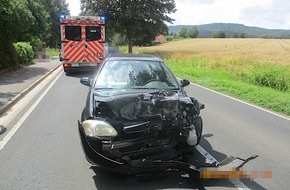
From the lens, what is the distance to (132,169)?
408 centimetres

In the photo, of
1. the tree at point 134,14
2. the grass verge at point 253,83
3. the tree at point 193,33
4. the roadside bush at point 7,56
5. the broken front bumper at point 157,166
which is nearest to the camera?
the broken front bumper at point 157,166

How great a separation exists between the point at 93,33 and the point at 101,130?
15333 mm

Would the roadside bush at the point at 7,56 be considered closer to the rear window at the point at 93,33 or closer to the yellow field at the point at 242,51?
the rear window at the point at 93,33

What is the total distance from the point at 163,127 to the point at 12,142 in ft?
10.3

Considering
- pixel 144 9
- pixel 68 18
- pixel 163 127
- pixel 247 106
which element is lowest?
pixel 247 106

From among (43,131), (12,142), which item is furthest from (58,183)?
(43,131)

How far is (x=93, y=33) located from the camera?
18.8 m

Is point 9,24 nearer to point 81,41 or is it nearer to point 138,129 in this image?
point 81,41

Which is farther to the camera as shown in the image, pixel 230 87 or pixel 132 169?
pixel 230 87

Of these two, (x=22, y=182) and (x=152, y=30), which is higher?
(x=152, y=30)

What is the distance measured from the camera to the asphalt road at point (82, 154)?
4.38m

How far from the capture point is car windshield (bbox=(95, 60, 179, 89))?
564 centimetres

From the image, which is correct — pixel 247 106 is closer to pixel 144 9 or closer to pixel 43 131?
pixel 43 131

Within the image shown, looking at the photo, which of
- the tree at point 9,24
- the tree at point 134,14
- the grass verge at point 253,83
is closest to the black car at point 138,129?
the grass verge at point 253,83
